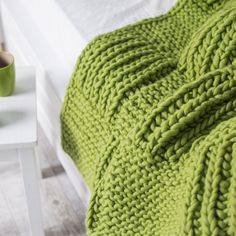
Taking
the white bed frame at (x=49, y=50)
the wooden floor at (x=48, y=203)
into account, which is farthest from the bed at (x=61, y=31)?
the wooden floor at (x=48, y=203)

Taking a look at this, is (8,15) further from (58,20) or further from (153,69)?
(153,69)

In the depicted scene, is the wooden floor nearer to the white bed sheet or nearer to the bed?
the bed

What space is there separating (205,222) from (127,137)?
0.21 m

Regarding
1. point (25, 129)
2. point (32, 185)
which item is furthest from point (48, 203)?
point (25, 129)

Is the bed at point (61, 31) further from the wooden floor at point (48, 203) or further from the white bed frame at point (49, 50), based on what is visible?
the wooden floor at point (48, 203)

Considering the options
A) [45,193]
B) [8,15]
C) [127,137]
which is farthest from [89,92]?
[8,15]

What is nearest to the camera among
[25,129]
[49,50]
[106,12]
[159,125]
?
[159,125]

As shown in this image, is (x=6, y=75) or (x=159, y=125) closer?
(x=159, y=125)

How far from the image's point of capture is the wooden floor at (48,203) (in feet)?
4.03

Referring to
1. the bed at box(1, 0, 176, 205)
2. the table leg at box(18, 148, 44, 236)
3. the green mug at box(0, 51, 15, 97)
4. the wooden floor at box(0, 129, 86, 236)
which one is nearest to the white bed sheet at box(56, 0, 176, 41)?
the bed at box(1, 0, 176, 205)

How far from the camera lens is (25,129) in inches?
36.9

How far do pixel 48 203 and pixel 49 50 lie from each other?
1.40ft

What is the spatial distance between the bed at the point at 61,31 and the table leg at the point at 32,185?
124 millimetres

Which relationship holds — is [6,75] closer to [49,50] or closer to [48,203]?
[49,50]
